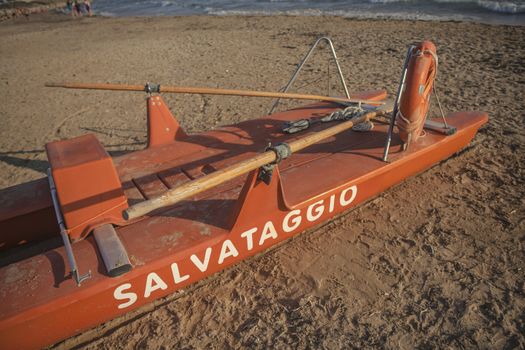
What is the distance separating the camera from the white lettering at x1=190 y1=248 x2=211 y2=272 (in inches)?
101

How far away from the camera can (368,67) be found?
868 centimetres

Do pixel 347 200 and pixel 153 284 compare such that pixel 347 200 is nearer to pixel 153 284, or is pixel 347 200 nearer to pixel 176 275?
pixel 176 275

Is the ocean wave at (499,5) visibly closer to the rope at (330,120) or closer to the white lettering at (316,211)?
the rope at (330,120)

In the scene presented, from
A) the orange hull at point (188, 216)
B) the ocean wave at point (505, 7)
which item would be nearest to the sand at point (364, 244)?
the orange hull at point (188, 216)

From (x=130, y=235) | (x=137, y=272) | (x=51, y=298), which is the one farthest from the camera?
(x=130, y=235)

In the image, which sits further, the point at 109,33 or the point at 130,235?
the point at 109,33

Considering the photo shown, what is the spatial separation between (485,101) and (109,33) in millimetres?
15210

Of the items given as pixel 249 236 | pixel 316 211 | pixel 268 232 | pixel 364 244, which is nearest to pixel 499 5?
pixel 364 244

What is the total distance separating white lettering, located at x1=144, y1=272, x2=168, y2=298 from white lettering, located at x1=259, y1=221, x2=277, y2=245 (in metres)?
0.85

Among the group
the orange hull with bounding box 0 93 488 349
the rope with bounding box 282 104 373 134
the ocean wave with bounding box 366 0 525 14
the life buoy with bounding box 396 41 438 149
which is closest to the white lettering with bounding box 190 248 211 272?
the orange hull with bounding box 0 93 488 349

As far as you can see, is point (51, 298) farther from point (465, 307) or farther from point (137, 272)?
point (465, 307)

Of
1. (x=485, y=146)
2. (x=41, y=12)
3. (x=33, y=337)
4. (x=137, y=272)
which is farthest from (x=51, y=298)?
(x=41, y=12)

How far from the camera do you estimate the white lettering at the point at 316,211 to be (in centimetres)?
312

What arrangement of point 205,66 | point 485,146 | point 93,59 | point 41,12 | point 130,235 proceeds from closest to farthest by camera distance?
point 130,235 → point 485,146 → point 205,66 → point 93,59 → point 41,12
